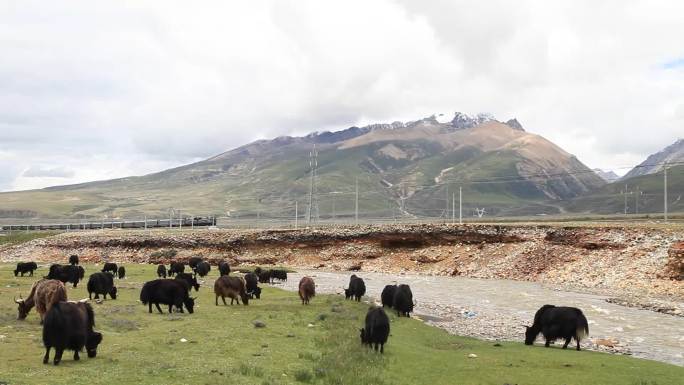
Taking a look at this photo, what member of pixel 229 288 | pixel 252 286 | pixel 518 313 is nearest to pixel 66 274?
pixel 252 286

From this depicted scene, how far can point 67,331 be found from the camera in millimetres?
13852

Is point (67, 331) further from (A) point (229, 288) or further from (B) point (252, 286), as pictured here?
(B) point (252, 286)

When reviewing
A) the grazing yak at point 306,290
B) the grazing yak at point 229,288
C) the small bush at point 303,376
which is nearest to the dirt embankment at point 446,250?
the grazing yak at point 306,290

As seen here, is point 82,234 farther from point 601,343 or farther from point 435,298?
point 601,343

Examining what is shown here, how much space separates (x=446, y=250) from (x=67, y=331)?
5316 cm

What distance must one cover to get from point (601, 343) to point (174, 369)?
16686mm

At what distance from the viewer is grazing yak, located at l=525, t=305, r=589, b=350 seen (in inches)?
806

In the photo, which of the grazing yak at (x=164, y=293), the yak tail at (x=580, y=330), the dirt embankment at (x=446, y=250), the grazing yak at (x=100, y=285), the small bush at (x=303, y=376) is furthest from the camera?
the dirt embankment at (x=446, y=250)

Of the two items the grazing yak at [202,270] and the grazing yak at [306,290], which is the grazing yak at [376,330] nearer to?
the grazing yak at [306,290]

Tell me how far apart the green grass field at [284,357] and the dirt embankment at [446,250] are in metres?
25.5

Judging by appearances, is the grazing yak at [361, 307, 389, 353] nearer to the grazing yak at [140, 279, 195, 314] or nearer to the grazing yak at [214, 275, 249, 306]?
the grazing yak at [140, 279, 195, 314]

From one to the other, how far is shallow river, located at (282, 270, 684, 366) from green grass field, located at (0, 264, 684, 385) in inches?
141

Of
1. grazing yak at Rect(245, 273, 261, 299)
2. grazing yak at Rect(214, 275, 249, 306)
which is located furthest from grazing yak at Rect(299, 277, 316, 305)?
grazing yak at Rect(245, 273, 261, 299)

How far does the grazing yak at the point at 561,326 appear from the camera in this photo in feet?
67.2
